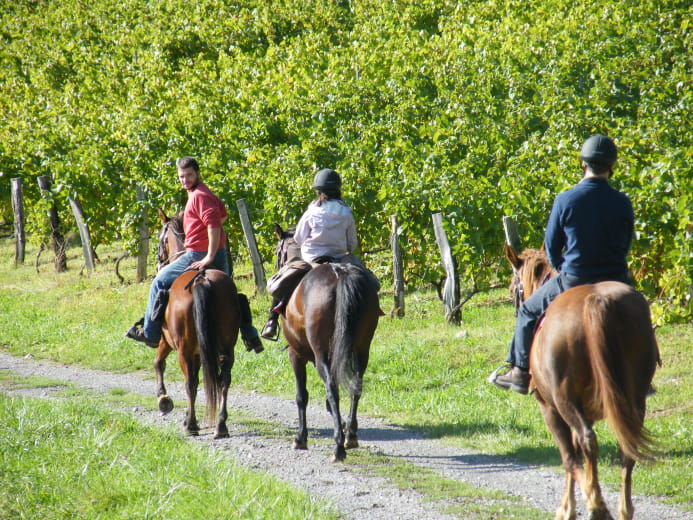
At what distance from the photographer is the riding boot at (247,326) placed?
872 cm

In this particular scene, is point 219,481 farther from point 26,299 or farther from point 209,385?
point 26,299

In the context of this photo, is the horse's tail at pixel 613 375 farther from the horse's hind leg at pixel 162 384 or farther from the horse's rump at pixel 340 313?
the horse's hind leg at pixel 162 384

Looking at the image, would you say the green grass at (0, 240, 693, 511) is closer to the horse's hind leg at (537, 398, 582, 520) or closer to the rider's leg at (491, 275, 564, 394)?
the horse's hind leg at (537, 398, 582, 520)

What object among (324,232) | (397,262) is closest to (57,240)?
(397,262)

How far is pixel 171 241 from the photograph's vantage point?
9.36m

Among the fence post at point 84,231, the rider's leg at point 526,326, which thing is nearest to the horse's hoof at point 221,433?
the rider's leg at point 526,326

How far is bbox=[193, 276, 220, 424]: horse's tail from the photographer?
7863 mm

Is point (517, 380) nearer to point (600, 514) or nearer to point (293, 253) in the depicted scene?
point (600, 514)

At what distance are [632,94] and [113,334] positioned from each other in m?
9.96

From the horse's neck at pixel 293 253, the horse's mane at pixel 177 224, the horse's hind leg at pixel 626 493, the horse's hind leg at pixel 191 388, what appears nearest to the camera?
the horse's hind leg at pixel 626 493

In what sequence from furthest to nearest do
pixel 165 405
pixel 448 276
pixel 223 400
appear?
pixel 448 276 → pixel 165 405 → pixel 223 400

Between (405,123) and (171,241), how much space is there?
243 inches

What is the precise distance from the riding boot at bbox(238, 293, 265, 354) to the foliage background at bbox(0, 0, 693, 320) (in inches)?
165

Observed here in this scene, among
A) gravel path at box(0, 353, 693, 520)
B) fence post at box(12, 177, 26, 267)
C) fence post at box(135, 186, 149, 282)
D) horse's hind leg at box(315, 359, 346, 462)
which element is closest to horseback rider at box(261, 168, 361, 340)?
horse's hind leg at box(315, 359, 346, 462)
